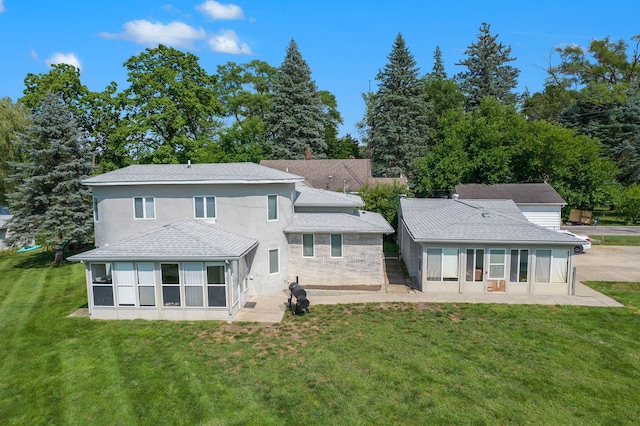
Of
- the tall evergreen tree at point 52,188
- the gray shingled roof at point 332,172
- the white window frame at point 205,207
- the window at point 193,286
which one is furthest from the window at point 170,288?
the gray shingled roof at point 332,172

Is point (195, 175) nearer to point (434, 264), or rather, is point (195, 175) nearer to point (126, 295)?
point (126, 295)

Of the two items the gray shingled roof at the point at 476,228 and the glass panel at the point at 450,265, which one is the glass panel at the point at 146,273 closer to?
the gray shingled roof at the point at 476,228

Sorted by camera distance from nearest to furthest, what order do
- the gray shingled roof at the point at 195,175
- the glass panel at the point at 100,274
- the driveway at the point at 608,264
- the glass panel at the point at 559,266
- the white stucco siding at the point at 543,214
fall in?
the glass panel at the point at 100,274, the glass panel at the point at 559,266, the gray shingled roof at the point at 195,175, the driveway at the point at 608,264, the white stucco siding at the point at 543,214

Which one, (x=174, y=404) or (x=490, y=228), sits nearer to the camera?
(x=174, y=404)

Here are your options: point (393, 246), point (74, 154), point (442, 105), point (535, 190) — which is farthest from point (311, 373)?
point (442, 105)

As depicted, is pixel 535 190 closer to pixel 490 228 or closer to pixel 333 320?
pixel 490 228

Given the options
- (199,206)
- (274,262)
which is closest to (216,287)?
(274,262)
